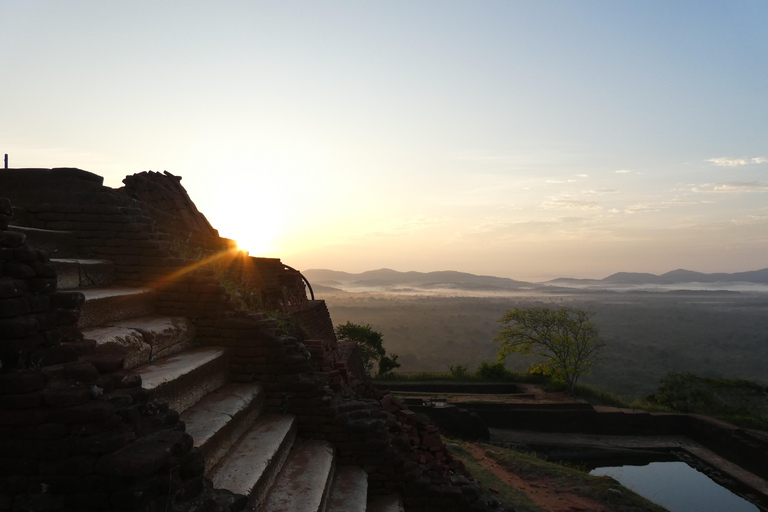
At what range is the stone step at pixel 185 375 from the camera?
2.91 m

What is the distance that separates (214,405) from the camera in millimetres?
3398

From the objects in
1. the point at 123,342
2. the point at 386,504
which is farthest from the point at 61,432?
the point at 386,504

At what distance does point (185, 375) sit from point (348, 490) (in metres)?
1.79

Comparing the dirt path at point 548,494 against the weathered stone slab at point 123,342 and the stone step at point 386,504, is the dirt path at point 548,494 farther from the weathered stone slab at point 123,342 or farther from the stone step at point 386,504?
the weathered stone slab at point 123,342

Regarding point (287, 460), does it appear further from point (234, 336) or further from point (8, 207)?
point (8, 207)

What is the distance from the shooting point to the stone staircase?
9.63ft

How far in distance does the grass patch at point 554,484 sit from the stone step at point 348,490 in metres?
4.09

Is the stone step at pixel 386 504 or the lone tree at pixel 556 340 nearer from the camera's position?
the stone step at pixel 386 504

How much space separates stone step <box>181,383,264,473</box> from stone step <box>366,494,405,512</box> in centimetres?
141

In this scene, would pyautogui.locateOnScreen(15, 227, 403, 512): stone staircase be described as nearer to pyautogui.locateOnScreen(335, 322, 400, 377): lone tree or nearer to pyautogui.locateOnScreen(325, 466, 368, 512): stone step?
pyautogui.locateOnScreen(325, 466, 368, 512): stone step

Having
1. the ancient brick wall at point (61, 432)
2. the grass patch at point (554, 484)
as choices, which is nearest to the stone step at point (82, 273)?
the ancient brick wall at point (61, 432)

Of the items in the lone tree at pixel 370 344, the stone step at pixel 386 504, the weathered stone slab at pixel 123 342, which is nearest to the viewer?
the weathered stone slab at pixel 123 342

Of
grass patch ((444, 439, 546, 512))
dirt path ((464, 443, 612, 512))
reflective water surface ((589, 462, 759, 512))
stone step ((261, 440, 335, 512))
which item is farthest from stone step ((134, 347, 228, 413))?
reflective water surface ((589, 462, 759, 512))

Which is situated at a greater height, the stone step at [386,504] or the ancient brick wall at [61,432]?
the ancient brick wall at [61,432]
